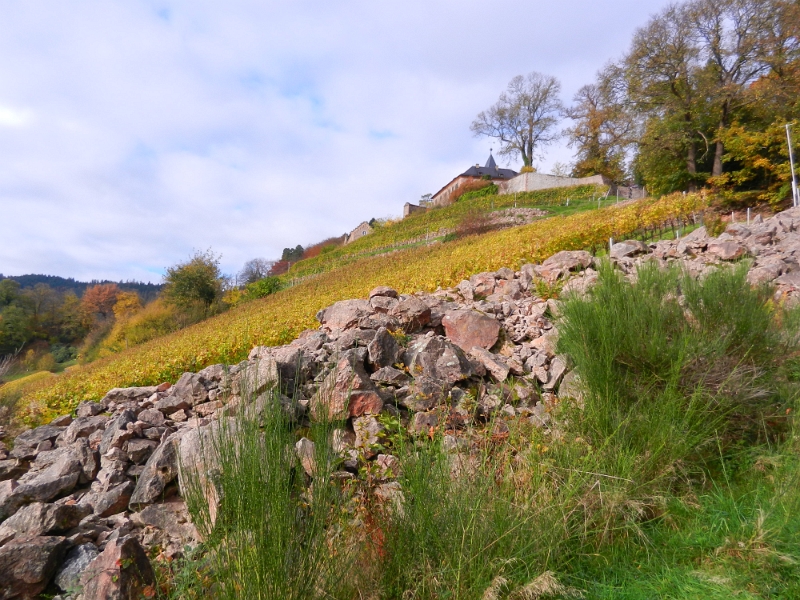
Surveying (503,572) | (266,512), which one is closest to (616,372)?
(503,572)

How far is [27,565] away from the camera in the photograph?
2447 mm

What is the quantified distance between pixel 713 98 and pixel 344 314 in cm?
2226

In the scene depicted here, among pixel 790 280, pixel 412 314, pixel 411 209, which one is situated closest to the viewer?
pixel 412 314

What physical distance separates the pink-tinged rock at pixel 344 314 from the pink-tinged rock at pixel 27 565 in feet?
13.3

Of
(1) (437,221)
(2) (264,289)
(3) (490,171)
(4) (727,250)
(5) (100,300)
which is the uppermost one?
(3) (490,171)

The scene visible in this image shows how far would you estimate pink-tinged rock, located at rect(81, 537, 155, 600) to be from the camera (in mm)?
2105

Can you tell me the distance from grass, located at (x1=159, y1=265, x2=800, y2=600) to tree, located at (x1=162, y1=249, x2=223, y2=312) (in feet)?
72.2

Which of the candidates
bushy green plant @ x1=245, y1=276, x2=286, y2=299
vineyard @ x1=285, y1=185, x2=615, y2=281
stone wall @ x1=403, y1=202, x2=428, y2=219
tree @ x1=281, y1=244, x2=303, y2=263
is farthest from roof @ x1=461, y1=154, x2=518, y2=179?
bushy green plant @ x1=245, y1=276, x2=286, y2=299

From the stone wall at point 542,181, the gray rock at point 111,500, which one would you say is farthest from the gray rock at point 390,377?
the stone wall at point 542,181

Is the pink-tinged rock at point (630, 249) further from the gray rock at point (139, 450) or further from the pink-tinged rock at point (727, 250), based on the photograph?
the gray rock at point (139, 450)

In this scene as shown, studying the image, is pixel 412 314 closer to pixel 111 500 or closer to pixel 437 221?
pixel 111 500

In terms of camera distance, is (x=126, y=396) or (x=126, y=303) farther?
(x=126, y=303)

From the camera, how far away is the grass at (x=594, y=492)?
6.00 feet

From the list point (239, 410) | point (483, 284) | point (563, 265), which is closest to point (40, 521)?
point (239, 410)
